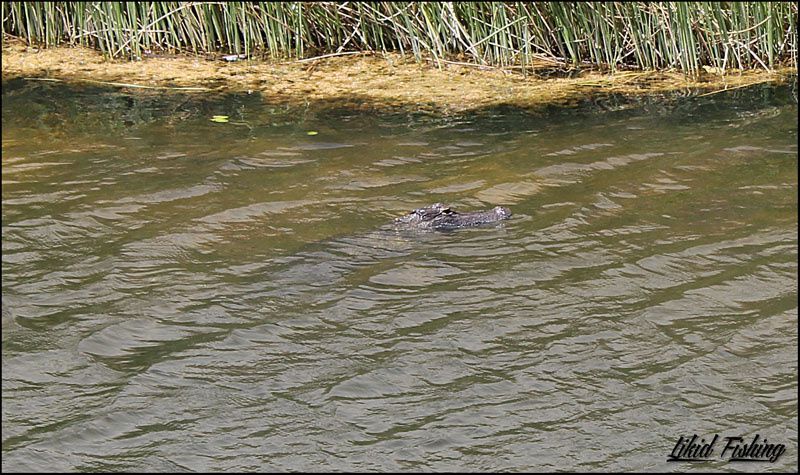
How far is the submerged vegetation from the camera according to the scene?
29.2 feet

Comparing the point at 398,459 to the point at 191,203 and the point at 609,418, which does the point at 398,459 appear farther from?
the point at 191,203

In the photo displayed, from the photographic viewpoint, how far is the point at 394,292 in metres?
5.14

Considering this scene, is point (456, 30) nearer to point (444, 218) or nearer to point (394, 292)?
point (444, 218)

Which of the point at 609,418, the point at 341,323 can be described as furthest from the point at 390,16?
the point at 609,418

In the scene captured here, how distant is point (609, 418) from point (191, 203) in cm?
333

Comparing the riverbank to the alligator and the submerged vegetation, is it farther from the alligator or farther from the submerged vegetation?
the alligator

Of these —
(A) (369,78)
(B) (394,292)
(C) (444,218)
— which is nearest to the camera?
(B) (394,292)

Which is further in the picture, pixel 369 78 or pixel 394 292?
pixel 369 78

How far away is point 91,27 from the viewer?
9.68 metres

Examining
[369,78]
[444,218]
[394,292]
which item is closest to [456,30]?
[369,78]

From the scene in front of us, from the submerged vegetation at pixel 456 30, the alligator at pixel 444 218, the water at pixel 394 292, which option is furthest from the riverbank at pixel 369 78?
the alligator at pixel 444 218

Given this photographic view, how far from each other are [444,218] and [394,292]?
3.08ft

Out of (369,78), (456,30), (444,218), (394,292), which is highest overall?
(456,30)

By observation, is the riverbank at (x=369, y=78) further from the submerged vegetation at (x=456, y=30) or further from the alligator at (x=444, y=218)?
the alligator at (x=444, y=218)
